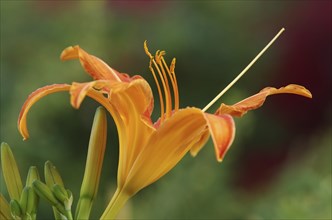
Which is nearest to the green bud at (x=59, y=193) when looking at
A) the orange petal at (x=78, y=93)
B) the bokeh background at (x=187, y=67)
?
the orange petal at (x=78, y=93)

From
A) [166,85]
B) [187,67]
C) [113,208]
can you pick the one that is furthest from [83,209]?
[187,67]

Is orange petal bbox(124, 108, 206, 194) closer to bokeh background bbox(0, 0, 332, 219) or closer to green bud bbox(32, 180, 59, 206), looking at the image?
green bud bbox(32, 180, 59, 206)

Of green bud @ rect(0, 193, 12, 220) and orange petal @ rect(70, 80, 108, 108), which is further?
green bud @ rect(0, 193, 12, 220)

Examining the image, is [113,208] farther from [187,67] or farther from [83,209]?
[187,67]

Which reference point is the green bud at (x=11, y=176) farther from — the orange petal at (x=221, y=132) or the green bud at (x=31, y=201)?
the orange petal at (x=221, y=132)

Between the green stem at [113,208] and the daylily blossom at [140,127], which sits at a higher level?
the daylily blossom at [140,127]

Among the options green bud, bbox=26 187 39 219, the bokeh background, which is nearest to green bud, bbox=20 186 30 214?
green bud, bbox=26 187 39 219
